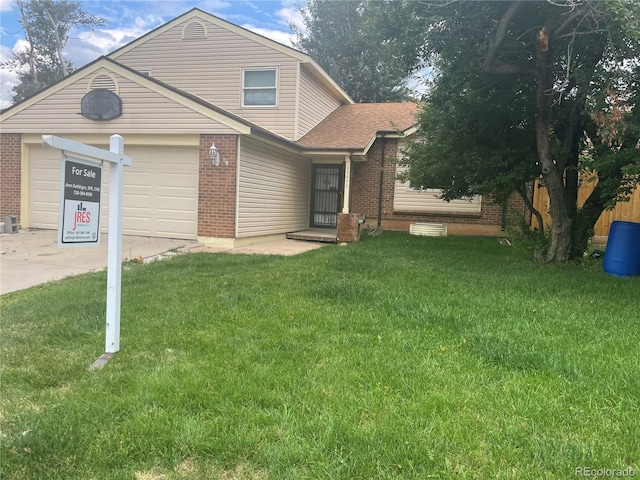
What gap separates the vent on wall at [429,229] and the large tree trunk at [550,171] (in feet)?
15.9

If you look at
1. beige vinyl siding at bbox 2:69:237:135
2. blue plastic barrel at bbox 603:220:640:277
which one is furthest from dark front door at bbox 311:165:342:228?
blue plastic barrel at bbox 603:220:640:277

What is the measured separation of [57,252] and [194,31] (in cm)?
853

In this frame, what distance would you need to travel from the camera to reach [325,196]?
581 inches

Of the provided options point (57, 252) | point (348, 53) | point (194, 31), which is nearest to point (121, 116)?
point (57, 252)

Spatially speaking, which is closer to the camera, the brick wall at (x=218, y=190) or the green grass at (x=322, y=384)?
the green grass at (x=322, y=384)

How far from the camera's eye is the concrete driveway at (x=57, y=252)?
6676 mm

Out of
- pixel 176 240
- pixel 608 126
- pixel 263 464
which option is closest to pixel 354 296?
pixel 263 464

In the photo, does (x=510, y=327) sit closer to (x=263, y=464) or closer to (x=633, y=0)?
(x=263, y=464)

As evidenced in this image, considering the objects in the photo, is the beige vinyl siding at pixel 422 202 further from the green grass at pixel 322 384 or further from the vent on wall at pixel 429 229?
the green grass at pixel 322 384

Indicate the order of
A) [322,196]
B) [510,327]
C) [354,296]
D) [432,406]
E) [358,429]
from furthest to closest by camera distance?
1. [322,196]
2. [354,296]
3. [510,327]
4. [432,406]
5. [358,429]

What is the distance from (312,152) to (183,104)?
388 cm

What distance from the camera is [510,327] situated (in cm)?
413

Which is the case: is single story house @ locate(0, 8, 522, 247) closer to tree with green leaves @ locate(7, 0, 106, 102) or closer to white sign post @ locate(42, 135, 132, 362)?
white sign post @ locate(42, 135, 132, 362)

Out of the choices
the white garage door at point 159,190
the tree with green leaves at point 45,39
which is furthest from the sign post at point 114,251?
the tree with green leaves at point 45,39
